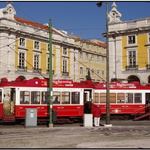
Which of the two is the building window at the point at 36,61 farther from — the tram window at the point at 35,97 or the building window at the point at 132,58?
the tram window at the point at 35,97

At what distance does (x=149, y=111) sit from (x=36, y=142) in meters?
14.7

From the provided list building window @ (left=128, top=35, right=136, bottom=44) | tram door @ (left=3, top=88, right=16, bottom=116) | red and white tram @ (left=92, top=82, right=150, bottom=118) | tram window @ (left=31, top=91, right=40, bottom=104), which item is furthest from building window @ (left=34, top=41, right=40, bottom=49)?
tram door @ (left=3, top=88, right=16, bottom=116)

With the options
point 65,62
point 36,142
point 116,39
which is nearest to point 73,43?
point 65,62

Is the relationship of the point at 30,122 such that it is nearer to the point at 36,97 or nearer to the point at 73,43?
the point at 36,97

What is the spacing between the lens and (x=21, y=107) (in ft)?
65.2

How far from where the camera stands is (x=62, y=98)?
21.1 meters

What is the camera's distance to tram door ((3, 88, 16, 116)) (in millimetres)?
19844

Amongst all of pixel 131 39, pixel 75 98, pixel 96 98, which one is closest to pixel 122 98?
pixel 96 98

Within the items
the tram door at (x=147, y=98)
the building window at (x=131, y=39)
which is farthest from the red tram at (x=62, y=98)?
the building window at (x=131, y=39)

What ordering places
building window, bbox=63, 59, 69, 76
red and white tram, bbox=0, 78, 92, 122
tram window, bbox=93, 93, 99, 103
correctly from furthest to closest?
1. building window, bbox=63, 59, 69, 76
2. tram window, bbox=93, 93, 99, 103
3. red and white tram, bbox=0, 78, 92, 122

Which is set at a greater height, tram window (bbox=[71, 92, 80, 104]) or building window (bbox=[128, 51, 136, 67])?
building window (bbox=[128, 51, 136, 67])

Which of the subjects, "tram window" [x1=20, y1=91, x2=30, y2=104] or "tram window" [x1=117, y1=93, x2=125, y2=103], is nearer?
"tram window" [x1=20, y1=91, x2=30, y2=104]

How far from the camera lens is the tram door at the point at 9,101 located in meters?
19.8

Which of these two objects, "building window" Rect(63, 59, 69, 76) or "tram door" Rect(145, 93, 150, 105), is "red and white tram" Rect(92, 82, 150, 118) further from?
"building window" Rect(63, 59, 69, 76)
